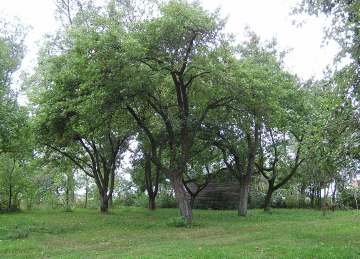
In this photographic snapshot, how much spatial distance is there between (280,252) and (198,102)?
1188cm

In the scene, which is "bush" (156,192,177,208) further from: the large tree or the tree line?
the large tree

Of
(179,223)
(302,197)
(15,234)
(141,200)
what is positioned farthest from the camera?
(141,200)

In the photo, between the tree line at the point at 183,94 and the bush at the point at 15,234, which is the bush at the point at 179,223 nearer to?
the tree line at the point at 183,94

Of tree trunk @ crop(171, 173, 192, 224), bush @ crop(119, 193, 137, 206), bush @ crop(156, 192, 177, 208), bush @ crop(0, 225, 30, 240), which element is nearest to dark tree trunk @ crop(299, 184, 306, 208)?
bush @ crop(156, 192, 177, 208)

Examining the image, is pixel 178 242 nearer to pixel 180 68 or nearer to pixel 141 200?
pixel 180 68

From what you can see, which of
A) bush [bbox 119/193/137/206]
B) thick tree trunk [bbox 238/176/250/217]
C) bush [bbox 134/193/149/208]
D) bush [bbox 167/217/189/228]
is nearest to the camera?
bush [bbox 167/217/189/228]

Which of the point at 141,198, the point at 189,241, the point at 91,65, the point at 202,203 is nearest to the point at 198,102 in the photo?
the point at 91,65

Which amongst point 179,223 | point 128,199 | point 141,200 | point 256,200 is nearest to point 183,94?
point 179,223

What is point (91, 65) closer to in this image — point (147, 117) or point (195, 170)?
point (147, 117)

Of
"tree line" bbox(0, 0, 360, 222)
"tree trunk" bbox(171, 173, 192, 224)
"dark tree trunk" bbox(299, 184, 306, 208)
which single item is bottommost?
"dark tree trunk" bbox(299, 184, 306, 208)

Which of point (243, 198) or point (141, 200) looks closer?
point (243, 198)

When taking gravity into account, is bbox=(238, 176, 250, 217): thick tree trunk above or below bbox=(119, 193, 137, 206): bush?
above

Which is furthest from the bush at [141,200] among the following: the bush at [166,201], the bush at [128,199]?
the bush at [166,201]

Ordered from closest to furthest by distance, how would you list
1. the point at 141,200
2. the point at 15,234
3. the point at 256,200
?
the point at 15,234
the point at 256,200
the point at 141,200
